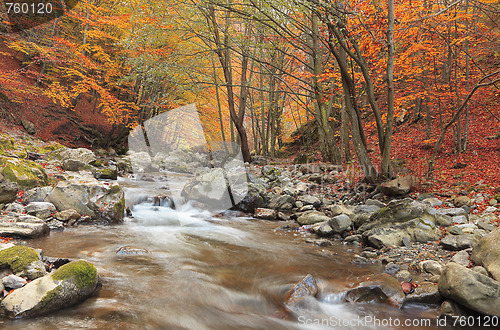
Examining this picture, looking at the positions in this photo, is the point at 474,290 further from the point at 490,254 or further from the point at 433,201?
the point at 433,201

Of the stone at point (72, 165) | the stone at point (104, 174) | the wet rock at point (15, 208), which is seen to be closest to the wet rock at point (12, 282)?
the wet rock at point (15, 208)

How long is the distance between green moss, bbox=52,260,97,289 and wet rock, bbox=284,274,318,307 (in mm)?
2509

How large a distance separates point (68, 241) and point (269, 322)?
4.15 m

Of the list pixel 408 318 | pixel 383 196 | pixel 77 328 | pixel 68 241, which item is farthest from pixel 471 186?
pixel 68 241

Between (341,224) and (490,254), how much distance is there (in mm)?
3104

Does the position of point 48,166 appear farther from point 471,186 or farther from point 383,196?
point 471,186

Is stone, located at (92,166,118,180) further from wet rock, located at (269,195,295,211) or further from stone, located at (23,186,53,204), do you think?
wet rock, located at (269,195,295,211)

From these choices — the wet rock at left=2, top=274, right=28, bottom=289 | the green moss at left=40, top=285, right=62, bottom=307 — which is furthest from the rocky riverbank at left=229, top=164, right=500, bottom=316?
the wet rock at left=2, top=274, right=28, bottom=289

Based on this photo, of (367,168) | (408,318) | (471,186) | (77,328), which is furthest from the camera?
(367,168)

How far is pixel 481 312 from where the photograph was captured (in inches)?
122

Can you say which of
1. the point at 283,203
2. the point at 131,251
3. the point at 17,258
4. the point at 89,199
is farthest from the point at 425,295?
the point at 89,199

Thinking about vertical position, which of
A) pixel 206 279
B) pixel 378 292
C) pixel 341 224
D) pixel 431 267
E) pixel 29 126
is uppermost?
pixel 29 126

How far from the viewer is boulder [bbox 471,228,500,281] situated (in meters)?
3.52

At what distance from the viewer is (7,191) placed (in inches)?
245
